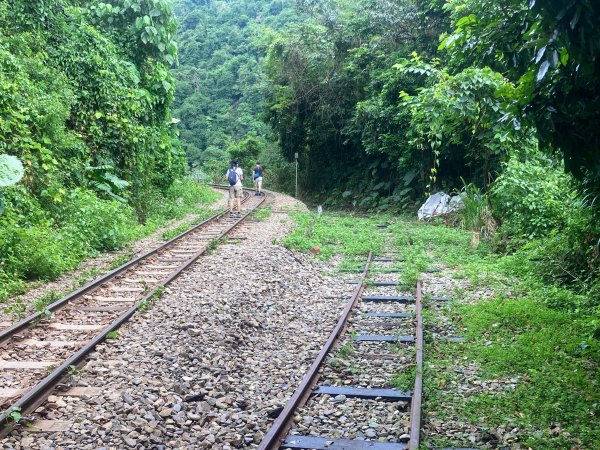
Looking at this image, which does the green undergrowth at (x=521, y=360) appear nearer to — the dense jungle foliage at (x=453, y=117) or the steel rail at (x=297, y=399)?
the dense jungle foliage at (x=453, y=117)

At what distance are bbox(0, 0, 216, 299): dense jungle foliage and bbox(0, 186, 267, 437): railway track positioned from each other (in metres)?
1.24

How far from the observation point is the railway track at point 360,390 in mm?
4504

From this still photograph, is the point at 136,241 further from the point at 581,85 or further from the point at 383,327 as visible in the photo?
the point at 581,85

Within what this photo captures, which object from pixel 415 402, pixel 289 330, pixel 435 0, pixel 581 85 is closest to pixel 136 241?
pixel 289 330

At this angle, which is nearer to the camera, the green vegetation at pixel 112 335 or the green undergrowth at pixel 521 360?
the green undergrowth at pixel 521 360

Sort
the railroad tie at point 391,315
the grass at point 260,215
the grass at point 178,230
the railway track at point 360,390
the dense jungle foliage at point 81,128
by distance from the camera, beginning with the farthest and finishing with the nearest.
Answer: the grass at point 260,215 → the grass at point 178,230 → the dense jungle foliage at point 81,128 → the railroad tie at point 391,315 → the railway track at point 360,390

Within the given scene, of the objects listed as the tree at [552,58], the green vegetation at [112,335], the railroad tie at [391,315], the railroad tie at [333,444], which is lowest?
the railroad tie at [333,444]

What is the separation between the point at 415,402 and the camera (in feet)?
16.3

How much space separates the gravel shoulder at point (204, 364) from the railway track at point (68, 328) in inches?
6.4

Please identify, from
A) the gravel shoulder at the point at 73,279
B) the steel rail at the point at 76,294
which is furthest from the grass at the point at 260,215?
the steel rail at the point at 76,294

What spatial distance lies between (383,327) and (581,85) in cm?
436

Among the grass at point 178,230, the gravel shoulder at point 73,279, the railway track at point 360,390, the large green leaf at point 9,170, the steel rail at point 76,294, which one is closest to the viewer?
the railway track at point 360,390

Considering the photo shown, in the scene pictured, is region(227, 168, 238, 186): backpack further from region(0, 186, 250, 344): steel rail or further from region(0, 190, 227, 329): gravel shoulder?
region(0, 186, 250, 344): steel rail

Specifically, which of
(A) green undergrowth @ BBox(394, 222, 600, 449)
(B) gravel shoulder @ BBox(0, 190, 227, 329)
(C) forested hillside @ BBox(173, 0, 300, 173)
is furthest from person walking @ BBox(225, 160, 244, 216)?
(C) forested hillside @ BBox(173, 0, 300, 173)
